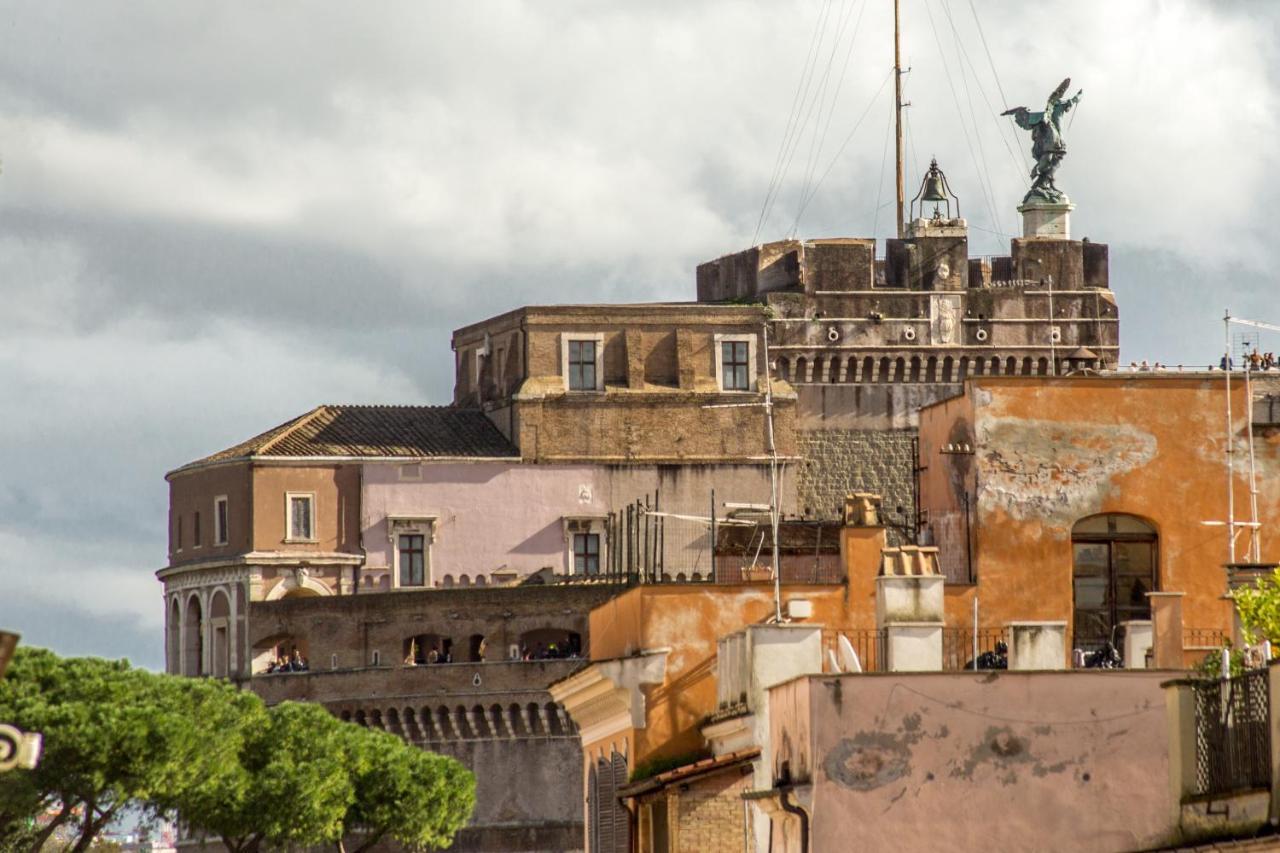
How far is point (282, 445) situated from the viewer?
282 ft

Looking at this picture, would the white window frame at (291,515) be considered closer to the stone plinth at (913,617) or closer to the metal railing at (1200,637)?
the metal railing at (1200,637)

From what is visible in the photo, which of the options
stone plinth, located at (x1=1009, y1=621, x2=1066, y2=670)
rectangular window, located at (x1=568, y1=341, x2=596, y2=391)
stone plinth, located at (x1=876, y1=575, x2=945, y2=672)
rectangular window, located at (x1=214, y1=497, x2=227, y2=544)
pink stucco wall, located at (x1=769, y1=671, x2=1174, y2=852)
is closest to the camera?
pink stucco wall, located at (x1=769, y1=671, x2=1174, y2=852)

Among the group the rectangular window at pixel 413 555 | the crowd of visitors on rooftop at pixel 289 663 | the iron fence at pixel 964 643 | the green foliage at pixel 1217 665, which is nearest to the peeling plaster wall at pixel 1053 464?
the iron fence at pixel 964 643

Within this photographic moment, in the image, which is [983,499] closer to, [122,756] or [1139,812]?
[1139,812]

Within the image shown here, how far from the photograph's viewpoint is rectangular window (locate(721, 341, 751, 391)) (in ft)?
284

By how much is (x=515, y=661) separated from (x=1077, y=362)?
16562 mm

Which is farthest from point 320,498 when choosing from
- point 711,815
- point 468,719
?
point 711,815

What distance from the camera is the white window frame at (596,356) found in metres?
86.4

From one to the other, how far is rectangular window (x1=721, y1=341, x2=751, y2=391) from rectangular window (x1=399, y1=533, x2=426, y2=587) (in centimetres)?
904

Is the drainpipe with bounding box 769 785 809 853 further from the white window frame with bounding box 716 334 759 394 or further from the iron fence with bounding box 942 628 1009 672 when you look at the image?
the white window frame with bounding box 716 334 759 394

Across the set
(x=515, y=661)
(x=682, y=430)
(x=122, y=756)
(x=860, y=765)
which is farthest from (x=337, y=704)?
(x=860, y=765)

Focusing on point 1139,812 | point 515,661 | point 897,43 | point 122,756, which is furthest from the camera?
point 897,43

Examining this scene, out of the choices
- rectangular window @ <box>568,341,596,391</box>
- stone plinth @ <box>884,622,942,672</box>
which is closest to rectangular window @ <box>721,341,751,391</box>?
rectangular window @ <box>568,341,596,391</box>

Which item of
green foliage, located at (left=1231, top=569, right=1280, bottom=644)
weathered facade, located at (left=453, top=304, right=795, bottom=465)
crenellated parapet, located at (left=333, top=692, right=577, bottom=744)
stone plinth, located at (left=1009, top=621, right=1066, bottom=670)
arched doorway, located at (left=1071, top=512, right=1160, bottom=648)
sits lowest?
crenellated parapet, located at (left=333, top=692, right=577, bottom=744)
